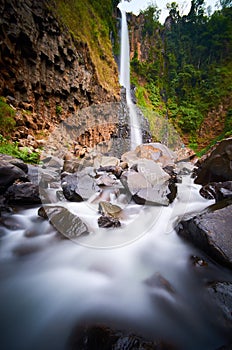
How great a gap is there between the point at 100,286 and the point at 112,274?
6.9 inches

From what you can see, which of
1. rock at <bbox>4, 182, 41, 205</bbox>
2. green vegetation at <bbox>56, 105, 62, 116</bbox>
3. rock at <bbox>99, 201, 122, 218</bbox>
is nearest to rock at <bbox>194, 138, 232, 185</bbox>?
rock at <bbox>99, 201, 122, 218</bbox>

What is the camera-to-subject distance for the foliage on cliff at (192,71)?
821 inches

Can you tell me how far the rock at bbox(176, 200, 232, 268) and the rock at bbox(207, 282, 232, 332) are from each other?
38cm

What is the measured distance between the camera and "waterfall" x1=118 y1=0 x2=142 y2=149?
1418cm

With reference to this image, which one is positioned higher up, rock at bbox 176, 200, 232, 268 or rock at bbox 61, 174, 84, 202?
rock at bbox 61, 174, 84, 202

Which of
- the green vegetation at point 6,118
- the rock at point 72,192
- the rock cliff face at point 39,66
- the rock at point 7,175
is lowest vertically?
the rock at point 72,192

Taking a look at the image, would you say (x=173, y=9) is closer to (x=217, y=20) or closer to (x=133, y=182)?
(x=217, y=20)

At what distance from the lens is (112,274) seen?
171 centimetres

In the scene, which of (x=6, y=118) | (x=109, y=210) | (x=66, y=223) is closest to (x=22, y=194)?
(x=66, y=223)

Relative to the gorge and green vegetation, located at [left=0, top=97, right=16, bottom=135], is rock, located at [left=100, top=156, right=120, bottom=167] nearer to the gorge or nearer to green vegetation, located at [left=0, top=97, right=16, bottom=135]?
the gorge

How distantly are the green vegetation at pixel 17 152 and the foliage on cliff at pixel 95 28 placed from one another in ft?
22.8

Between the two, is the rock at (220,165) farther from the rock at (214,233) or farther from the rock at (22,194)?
the rock at (22,194)

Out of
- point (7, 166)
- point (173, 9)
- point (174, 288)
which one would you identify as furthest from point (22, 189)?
point (173, 9)

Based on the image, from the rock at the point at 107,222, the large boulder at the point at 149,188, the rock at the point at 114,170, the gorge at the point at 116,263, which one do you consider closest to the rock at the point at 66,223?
the gorge at the point at 116,263
